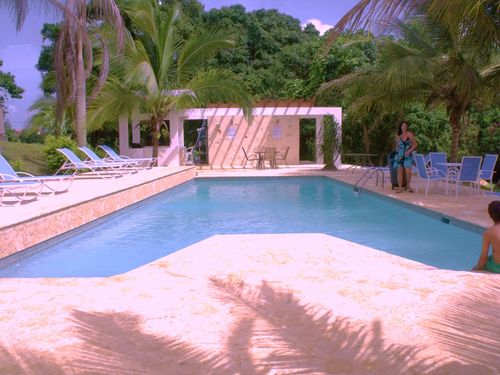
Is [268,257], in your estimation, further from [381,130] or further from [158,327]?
[381,130]

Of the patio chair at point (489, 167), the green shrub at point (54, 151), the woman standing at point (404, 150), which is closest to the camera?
the patio chair at point (489, 167)

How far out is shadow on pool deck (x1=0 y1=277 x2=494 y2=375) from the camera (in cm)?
252

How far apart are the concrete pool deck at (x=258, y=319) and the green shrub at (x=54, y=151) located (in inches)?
391

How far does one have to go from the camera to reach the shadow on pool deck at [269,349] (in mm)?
2518

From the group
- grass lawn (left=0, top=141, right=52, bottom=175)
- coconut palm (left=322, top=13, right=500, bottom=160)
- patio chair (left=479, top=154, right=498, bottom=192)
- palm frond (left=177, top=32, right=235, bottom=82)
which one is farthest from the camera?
palm frond (left=177, top=32, right=235, bottom=82)

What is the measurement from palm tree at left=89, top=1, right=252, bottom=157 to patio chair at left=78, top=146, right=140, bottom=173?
2578 millimetres

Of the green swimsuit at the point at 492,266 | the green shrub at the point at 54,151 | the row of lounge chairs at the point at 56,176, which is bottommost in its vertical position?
the green swimsuit at the point at 492,266

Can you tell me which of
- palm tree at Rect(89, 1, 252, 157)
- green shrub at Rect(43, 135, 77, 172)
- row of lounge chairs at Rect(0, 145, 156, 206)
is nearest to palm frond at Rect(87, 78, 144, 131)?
palm tree at Rect(89, 1, 252, 157)

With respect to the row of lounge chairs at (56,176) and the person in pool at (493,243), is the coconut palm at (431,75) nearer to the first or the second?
the row of lounge chairs at (56,176)

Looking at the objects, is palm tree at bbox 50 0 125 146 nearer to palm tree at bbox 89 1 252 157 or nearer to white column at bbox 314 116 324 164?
palm tree at bbox 89 1 252 157

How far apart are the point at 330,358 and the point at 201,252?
8.01 feet

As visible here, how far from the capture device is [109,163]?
12750mm

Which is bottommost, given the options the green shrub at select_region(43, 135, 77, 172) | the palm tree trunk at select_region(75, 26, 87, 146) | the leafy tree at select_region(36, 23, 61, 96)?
the green shrub at select_region(43, 135, 77, 172)

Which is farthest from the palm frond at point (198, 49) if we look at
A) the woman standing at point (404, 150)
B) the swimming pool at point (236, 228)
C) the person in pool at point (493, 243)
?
the person in pool at point (493, 243)
